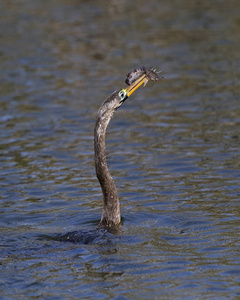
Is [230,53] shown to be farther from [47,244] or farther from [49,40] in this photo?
[47,244]

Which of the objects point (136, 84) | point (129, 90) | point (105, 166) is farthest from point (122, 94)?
point (105, 166)

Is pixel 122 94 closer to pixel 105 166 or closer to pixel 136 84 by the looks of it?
pixel 136 84

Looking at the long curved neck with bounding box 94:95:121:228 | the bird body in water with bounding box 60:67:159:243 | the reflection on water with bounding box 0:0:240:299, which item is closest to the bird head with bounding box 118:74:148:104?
the bird body in water with bounding box 60:67:159:243

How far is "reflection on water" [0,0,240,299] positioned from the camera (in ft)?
24.5

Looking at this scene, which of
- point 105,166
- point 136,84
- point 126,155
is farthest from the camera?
point 126,155

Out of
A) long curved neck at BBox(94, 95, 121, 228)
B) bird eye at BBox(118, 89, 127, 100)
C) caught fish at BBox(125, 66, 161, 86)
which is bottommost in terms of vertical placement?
long curved neck at BBox(94, 95, 121, 228)

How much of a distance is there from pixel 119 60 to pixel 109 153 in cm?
728

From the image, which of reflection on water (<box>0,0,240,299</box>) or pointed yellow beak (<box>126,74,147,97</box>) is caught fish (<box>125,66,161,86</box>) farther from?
reflection on water (<box>0,0,240,299</box>)

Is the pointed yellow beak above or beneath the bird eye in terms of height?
above

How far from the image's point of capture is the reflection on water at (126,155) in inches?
294

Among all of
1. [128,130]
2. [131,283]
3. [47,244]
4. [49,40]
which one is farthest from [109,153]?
[49,40]

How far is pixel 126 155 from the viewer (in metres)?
12.4

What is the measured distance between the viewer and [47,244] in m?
8.36

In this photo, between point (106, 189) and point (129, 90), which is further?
point (129, 90)
